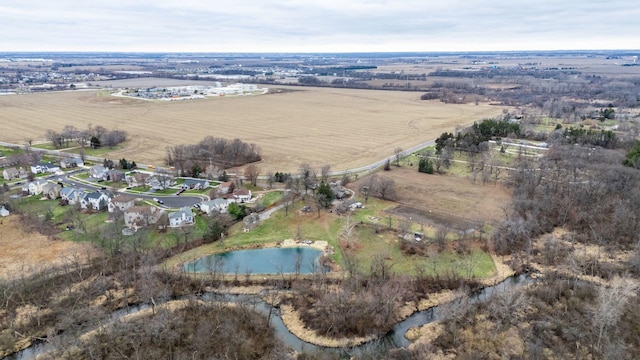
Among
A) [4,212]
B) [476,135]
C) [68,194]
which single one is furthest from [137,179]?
[476,135]

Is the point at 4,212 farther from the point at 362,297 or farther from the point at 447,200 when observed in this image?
the point at 447,200

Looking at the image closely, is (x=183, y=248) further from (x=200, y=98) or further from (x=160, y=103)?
(x=200, y=98)

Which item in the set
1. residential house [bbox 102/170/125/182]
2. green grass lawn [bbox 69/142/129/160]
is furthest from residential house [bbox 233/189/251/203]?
green grass lawn [bbox 69/142/129/160]

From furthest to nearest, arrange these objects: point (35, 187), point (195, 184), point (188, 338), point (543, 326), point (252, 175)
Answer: point (252, 175) → point (195, 184) → point (35, 187) → point (543, 326) → point (188, 338)

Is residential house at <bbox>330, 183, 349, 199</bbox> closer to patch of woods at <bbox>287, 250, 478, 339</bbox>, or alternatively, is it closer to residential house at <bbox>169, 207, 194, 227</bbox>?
patch of woods at <bbox>287, 250, 478, 339</bbox>

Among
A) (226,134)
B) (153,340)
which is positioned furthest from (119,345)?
(226,134)
